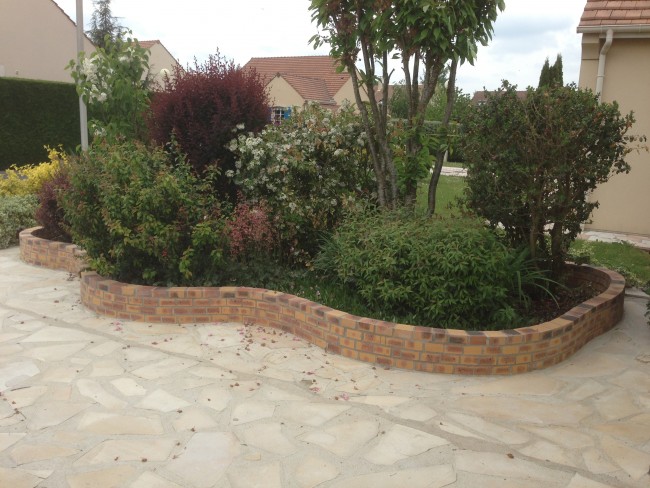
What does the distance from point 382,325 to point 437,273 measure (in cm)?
59

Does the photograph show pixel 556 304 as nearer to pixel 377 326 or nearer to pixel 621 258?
pixel 377 326

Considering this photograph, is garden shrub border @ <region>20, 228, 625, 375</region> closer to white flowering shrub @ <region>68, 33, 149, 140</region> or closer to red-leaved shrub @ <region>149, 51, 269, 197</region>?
red-leaved shrub @ <region>149, 51, 269, 197</region>

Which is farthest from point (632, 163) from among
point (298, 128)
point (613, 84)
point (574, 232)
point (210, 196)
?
point (210, 196)

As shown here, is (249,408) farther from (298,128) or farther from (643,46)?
(643,46)

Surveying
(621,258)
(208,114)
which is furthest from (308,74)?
(208,114)

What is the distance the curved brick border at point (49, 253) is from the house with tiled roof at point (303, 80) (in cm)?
2508

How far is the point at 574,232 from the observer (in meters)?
5.43

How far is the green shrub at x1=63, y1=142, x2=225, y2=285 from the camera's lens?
528cm

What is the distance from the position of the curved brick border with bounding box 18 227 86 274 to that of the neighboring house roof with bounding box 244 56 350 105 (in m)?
27.7

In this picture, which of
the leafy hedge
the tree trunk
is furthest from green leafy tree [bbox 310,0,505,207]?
the leafy hedge

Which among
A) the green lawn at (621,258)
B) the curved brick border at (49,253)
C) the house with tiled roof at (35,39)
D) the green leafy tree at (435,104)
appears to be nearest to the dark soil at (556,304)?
the green lawn at (621,258)

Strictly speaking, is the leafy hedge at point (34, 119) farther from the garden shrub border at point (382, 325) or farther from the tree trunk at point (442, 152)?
the tree trunk at point (442, 152)

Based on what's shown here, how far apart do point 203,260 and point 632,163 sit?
687 centimetres

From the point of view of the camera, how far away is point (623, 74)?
884cm
